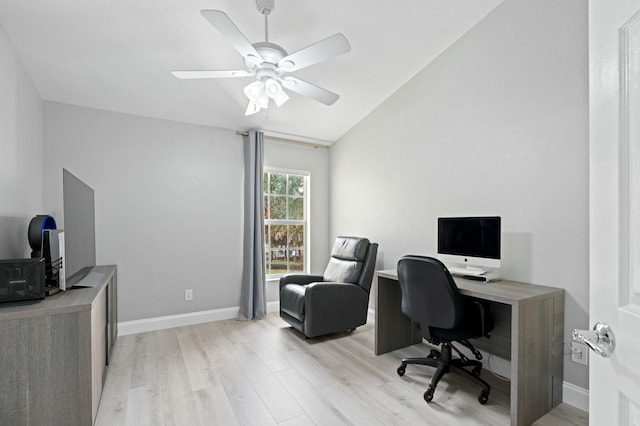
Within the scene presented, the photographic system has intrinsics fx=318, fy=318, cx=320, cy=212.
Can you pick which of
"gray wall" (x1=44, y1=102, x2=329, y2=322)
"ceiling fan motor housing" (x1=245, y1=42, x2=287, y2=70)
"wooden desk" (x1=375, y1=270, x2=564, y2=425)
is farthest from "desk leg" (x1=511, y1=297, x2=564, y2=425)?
"gray wall" (x1=44, y1=102, x2=329, y2=322)

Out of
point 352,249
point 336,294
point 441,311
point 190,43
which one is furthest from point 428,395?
point 190,43

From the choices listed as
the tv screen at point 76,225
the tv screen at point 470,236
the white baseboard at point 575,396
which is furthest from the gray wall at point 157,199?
the white baseboard at point 575,396

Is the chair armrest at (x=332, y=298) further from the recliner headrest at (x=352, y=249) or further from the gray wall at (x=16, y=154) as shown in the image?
the gray wall at (x=16, y=154)

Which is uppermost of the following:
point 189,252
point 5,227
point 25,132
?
point 25,132

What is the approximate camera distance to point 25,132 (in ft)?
7.97

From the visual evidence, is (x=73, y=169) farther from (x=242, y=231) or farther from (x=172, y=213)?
(x=242, y=231)

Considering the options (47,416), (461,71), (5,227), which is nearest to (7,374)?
(47,416)

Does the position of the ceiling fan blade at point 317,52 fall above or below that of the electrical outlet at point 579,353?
above

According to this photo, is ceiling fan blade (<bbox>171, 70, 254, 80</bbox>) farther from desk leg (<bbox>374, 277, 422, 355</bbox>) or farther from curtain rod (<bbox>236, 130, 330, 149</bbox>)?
desk leg (<bbox>374, 277, 422, 355</bbox>)

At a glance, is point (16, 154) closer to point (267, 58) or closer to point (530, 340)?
point (267, 58)

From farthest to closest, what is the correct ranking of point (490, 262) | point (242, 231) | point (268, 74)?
point (242, 231) → point (490, 262) → point (268, 74)

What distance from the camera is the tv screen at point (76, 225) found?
1999 mm

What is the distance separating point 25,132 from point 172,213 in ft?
4.58

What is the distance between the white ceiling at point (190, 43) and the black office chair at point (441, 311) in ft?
5.87
